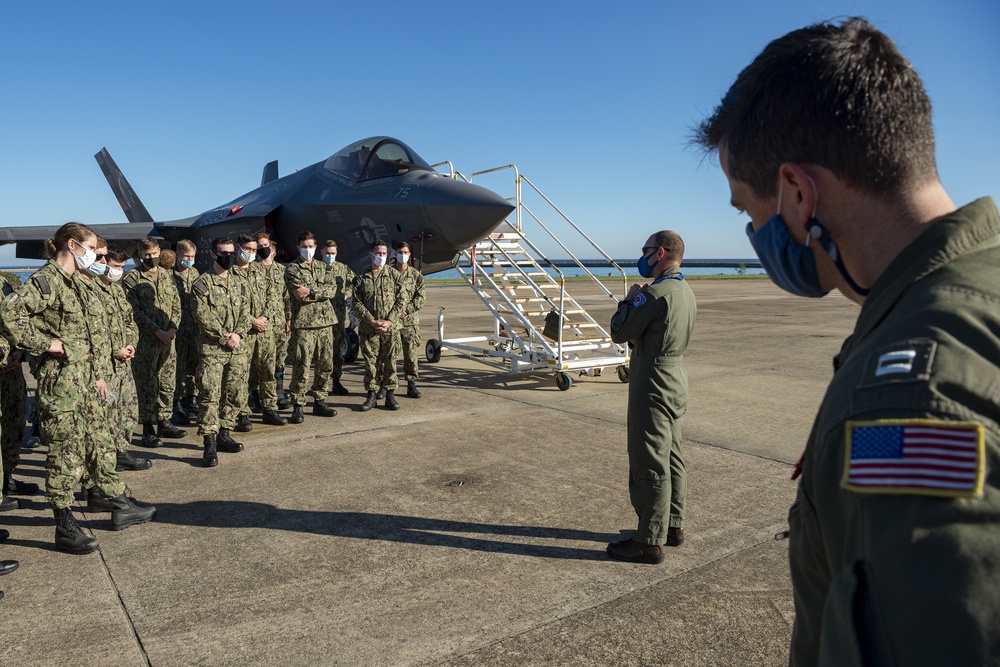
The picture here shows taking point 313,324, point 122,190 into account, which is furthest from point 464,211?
point 122,190

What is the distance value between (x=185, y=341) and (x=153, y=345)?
0.67 meters

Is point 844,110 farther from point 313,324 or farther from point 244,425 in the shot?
point 313,324

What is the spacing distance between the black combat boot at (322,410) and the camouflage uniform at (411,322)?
3.83 ft

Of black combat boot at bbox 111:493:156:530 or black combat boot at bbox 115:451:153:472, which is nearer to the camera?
black combat boot at bbox 111:493:156:530

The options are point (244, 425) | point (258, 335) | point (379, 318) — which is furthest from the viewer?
point (379, 318)

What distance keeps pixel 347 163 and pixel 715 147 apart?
9325 millimetres

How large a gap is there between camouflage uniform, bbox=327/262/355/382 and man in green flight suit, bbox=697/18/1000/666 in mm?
7539

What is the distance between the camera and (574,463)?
546 centimetres

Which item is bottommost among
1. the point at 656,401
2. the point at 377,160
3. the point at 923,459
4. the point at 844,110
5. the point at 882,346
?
the point at 656,401

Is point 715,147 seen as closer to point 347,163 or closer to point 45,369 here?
point 45,369

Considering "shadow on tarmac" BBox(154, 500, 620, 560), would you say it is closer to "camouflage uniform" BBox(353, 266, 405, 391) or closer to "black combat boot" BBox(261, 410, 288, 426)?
"black combat boot" BBox(261, 410, 288, 426)

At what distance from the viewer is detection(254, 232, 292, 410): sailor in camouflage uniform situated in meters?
7.08

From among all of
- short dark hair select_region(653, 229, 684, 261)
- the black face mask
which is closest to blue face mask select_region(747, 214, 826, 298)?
short dark hair select_region(653, 229, 684, 261)

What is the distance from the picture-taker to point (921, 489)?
761mm
